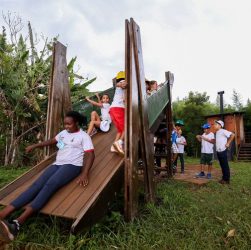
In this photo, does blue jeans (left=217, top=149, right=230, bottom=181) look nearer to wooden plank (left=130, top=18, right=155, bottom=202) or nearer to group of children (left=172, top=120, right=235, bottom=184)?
group of children (left=172, top=120, right=235, bottom=184)

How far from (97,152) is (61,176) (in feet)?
3.70

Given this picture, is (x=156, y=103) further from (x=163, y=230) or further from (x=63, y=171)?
(x=163, y=230)

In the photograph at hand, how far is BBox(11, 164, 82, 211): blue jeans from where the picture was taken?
3.11 metres

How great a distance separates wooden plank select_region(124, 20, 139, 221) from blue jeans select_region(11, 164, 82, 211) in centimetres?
69

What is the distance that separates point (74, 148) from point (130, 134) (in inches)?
30.0

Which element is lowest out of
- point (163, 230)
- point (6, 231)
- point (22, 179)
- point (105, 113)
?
point (163, 230)

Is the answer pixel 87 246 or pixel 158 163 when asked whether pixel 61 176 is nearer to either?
pixel 87 246

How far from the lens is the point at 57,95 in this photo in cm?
492

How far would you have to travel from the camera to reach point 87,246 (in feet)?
9.37

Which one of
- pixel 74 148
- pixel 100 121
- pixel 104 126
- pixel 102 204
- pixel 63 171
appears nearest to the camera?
pixel 102 204

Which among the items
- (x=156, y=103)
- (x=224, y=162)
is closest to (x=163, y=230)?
(x=156, y=103)

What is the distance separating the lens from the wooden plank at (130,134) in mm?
3389

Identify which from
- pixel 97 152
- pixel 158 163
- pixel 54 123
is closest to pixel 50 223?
pixel 97 152

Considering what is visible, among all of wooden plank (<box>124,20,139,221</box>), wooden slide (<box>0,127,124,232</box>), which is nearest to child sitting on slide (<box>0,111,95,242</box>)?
wooden slide (<box>0,127,124,232</box>)
